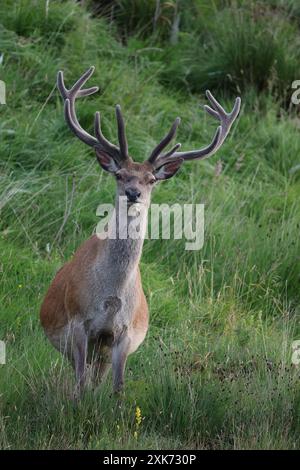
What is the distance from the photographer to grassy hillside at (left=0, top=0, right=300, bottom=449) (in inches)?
253

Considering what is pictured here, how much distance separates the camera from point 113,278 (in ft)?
Result: 22.4

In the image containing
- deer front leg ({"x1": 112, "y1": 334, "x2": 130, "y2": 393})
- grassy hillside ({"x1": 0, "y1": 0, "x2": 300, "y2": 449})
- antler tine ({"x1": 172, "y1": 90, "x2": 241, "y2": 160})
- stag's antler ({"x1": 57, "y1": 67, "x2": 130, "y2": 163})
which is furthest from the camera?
antler tine ({"x1": 172, "y1": 90, "x2": 241, "y2": 160})

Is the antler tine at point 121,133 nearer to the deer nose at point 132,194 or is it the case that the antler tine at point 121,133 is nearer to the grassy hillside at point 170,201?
the deer nose at point 132,194

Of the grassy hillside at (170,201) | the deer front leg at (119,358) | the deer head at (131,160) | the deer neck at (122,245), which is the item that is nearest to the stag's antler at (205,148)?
the deer head at (131,160)

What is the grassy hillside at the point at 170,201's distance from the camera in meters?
6.43

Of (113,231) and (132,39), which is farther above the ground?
(132,39)

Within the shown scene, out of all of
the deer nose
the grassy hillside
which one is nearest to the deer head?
the deer nose

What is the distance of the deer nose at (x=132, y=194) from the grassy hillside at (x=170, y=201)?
3.18 feet

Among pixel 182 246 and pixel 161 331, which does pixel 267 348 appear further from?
pixel 182 246

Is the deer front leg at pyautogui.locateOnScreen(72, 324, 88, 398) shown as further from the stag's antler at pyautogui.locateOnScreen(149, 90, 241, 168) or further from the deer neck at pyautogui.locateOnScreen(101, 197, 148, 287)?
the stag's antler at pyautogui.locateOnScreen(149, 90, 241, 168)

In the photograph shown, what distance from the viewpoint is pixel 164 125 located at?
10742 mm

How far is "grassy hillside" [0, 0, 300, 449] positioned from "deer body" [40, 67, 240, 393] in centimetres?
23
